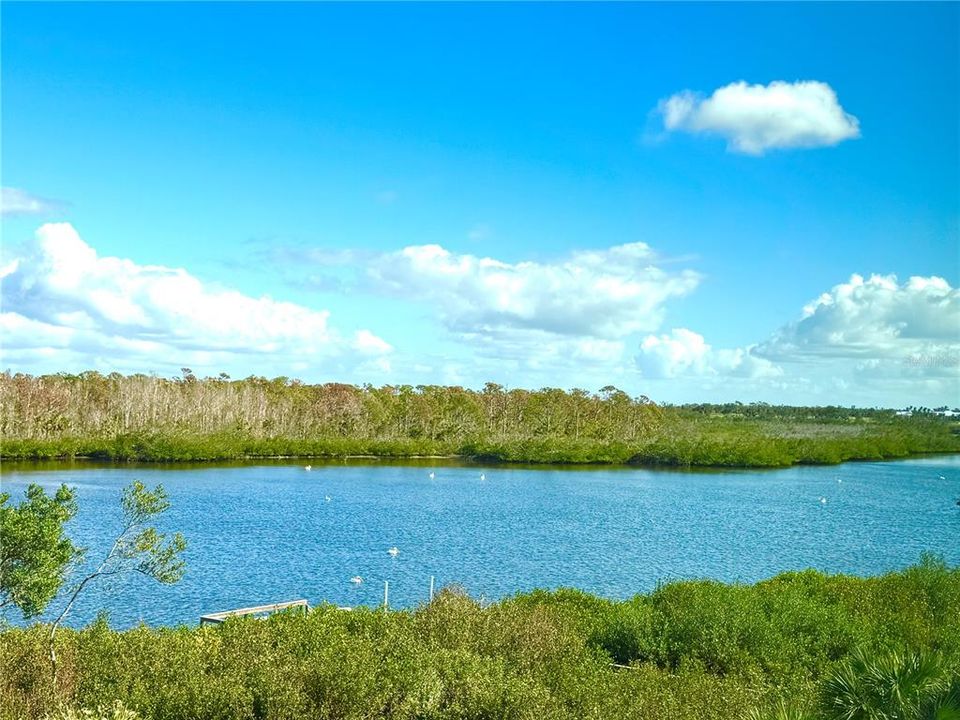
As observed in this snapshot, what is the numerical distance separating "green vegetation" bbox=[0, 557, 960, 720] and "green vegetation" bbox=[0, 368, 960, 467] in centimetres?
8212

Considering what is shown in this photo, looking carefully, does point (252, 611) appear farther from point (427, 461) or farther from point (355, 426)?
point (355, 426)

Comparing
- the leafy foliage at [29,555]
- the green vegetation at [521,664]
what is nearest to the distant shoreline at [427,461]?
the green vegetation at [521,664]

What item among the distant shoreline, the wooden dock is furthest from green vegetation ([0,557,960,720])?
the distant shoreline

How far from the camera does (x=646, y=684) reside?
18828 millimetres

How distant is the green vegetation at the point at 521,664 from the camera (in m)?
14.6

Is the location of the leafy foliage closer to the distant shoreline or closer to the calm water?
the calm water

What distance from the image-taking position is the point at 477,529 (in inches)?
2170

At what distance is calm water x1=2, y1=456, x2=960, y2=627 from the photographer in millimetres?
38625

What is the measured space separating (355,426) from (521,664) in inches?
4351

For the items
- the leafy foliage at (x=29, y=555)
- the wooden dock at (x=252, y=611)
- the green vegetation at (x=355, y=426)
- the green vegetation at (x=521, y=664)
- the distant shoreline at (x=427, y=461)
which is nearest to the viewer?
the green vegetation at (x=521, y=664)

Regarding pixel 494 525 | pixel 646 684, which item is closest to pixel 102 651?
pixel 646 684

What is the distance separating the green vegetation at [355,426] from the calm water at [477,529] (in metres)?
12.5

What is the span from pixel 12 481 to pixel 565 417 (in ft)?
279

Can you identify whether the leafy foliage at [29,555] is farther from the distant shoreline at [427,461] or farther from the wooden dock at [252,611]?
the distant shoreline at [427,461]
